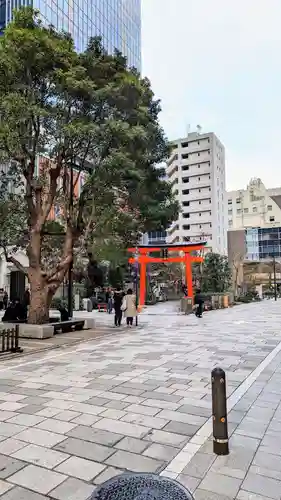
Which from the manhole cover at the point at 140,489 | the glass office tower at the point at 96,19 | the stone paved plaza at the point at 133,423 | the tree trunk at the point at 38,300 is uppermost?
the glass office tower at the point at 96,19

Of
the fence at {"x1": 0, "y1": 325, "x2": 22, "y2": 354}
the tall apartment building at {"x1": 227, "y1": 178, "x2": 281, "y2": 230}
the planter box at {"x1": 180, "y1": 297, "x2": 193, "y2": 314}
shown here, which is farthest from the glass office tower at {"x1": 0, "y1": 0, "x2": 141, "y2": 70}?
the tall apartment building at {"x1": 227, "y1": 178, "x2": 281, "y2": 230}

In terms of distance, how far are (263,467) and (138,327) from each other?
39.9ft

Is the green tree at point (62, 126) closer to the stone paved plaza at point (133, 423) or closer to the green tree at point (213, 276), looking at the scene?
the stone paved plaza at point (133, 423)

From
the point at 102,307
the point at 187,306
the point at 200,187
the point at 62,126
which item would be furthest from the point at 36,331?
the point at 200,187

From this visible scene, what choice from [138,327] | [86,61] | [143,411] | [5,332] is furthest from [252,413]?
[86,61]

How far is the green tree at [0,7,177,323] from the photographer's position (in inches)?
454

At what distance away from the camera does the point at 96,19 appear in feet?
153

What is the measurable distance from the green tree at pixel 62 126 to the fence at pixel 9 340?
3.21 metres

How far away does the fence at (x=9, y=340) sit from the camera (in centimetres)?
919

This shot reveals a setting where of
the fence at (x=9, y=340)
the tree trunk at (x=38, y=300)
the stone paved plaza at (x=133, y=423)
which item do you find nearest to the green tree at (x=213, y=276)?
the tree trunk at (x=38, y=300)

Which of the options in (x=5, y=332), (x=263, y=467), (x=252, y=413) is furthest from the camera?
(x=5, y=332)

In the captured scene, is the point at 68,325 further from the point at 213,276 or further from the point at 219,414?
the point at 213,276

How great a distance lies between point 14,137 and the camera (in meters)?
11.0

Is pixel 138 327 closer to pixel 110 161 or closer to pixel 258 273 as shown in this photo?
pixel 110 161
